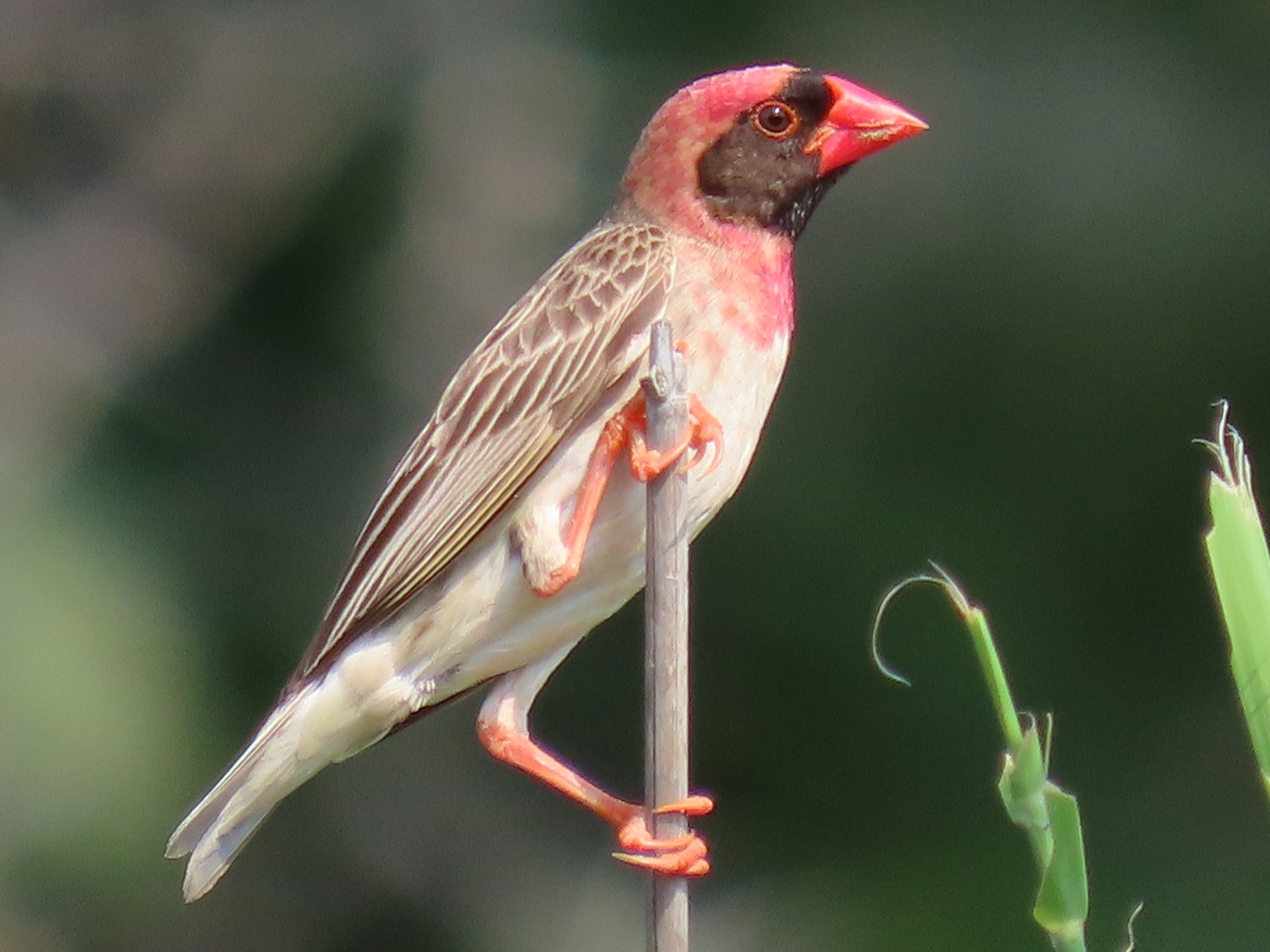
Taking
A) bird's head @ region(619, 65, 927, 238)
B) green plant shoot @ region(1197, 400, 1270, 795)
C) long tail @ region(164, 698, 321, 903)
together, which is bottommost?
long tail @ region(164, 698, 321, 903)

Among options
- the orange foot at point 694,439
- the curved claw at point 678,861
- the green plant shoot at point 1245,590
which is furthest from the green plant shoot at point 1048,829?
the orange foot at point 694,439

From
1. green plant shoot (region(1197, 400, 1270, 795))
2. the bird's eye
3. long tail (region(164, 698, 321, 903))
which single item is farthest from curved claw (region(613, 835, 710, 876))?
the bird's eye

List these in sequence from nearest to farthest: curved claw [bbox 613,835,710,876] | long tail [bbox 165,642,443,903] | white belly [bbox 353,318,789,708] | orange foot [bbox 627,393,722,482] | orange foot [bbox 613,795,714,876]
→ 1. orange foot [bbox 613,795,714,876]
2. curved claw [bbox 613,835,710,876]
3. orange foot [bbox 627,393,722,482]
4. white belly [bbox 353,318,789,708]
5. long tail [bbox 165,642,443,903]

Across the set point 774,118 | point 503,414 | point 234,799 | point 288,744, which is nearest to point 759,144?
point 774,118

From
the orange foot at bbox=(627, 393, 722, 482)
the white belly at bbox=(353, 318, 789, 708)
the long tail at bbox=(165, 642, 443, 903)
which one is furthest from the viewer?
the long tail at bbox=(165, 642, 443, 903)

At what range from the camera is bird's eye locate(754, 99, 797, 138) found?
106 inches

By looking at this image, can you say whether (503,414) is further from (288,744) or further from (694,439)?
(288,744)

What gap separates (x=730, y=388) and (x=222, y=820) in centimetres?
93

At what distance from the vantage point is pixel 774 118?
2.71 m

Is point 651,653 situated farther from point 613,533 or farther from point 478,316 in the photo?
point 478,316

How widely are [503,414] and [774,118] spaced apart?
1.94 feet

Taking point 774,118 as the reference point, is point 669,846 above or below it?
below

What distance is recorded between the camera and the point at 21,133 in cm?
465

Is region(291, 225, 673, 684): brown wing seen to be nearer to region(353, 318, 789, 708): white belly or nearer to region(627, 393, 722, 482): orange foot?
region(353, 318, 789, 708): white belly
